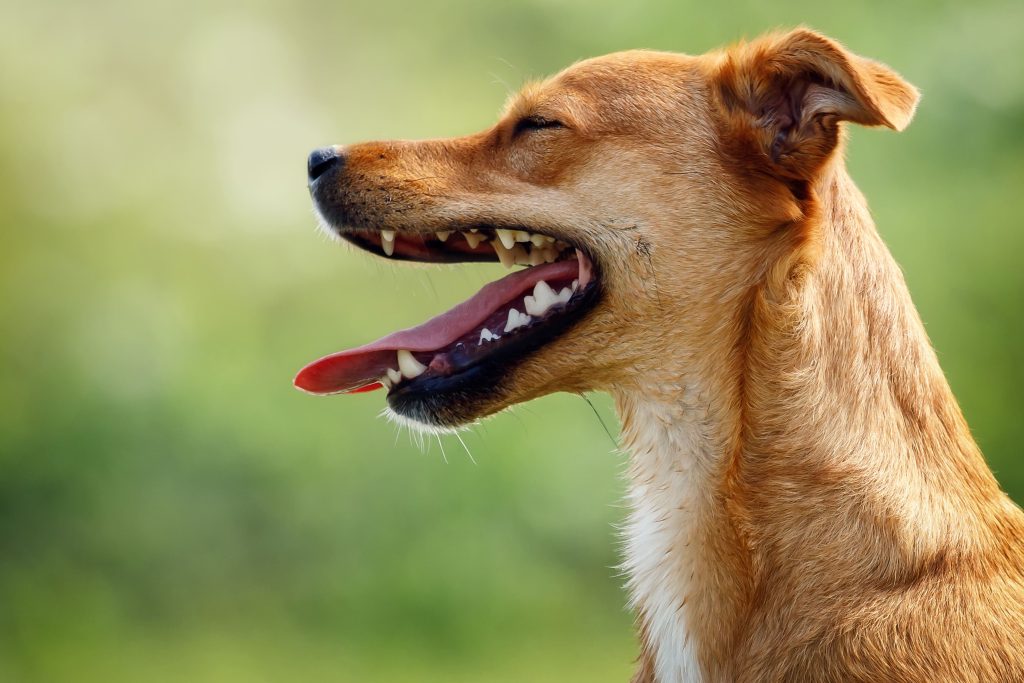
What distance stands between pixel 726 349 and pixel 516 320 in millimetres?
503

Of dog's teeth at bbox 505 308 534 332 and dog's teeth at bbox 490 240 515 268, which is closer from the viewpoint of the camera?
dog's teeth at bbox 505 308 534 332

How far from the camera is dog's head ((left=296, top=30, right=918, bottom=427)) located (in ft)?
8.40

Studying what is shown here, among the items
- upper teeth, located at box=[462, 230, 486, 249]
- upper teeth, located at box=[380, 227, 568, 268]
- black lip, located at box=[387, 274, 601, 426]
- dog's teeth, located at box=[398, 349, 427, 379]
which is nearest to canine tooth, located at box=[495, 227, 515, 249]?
upper teeth, located at box=[380, 227, 568, 268]

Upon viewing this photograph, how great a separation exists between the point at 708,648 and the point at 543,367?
72cm

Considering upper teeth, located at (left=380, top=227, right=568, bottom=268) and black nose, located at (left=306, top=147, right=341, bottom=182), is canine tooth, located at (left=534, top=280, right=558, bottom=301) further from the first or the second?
black nose, located at (left=306, top=147, right=341, bottom=182)

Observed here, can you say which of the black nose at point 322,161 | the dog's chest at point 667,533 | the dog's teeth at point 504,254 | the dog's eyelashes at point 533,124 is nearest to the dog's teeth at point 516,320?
the dog's teeth at point 504,254

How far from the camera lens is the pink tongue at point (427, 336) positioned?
9.12ft

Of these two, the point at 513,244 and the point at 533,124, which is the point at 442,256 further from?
the point at 533,124

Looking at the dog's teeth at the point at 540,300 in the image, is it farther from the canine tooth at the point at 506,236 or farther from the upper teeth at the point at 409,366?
the upper teeth at the point at 409,366

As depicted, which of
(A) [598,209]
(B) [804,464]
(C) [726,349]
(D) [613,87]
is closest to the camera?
(B) [804,464]

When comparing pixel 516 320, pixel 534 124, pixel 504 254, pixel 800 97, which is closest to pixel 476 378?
pixel 516 320

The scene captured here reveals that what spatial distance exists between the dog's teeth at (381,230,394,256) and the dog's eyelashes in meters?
0.39

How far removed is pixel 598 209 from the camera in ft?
8.73

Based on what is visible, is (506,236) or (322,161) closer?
(506,236)
